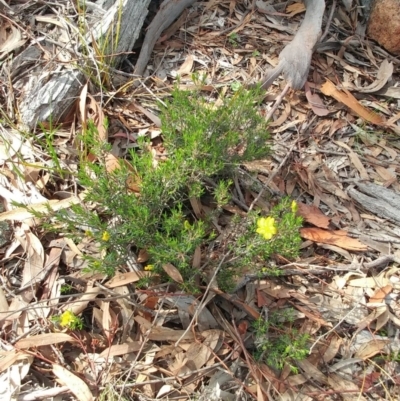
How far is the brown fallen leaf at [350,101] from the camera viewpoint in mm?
3162

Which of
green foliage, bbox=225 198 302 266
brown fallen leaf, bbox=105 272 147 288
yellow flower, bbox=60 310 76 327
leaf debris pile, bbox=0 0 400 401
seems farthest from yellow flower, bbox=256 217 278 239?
yellow flower, bbox=60 310 76 327

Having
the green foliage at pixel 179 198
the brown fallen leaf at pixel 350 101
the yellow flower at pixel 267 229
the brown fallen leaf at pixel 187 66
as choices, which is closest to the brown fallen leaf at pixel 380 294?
the green foliage at pixel 179 198

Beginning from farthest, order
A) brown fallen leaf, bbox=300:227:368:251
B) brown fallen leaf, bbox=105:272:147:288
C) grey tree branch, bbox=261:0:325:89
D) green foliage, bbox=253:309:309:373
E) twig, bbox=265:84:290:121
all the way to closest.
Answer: grey tree branch, bbox=261:0:325:89 → twig, bbox=265:84:290:121 → brown fallen leaf, bbox=300:227:368:251 → brown fallen leaf, bbox=105:272:147:288 → green foliage, bbox=253:309:309:373

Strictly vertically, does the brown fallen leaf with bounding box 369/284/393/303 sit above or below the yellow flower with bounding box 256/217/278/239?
below

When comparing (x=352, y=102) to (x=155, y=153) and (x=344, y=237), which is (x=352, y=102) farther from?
(x=155, y=153)

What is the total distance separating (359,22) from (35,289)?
2892 mm

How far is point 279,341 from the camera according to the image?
231 cm

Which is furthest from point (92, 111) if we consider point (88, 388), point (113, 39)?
point (88, 388)

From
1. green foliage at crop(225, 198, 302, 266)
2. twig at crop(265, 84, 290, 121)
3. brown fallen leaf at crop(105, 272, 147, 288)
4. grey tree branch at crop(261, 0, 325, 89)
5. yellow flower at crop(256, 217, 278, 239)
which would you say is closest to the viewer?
yellow flower at crop(256, 217, 278, 239)

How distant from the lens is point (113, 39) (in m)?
2.94

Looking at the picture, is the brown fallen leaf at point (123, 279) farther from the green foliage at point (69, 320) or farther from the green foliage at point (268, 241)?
the green foliage at point (268, 241)

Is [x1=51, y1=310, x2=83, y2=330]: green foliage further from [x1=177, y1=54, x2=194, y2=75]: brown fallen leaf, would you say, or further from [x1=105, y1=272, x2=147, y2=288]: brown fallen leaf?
[x1=177, y1=54, x2=194, y2=75]: brown fallen leaf

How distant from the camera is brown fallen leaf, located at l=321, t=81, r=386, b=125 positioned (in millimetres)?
3162

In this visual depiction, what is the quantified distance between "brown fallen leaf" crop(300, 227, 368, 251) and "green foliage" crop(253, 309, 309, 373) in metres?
0.47
